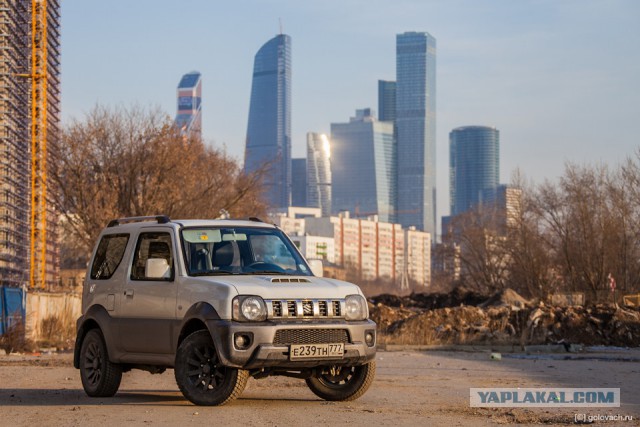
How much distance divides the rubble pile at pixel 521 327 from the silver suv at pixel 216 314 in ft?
69.6

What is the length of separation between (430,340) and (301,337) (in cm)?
2658

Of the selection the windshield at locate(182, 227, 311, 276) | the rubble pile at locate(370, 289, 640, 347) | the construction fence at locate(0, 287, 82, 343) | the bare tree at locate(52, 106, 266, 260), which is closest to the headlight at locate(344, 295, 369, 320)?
the windshield at locate(182, 227, 311, 276)

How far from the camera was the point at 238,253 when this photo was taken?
40.9ft

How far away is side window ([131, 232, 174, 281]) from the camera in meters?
12.2

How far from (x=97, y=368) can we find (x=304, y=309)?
10.5 feet

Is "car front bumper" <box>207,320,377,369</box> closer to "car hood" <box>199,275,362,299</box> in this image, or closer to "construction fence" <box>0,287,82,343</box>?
"car hood" <box>199,275,362,299</box>

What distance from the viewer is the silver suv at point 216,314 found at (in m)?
11.2

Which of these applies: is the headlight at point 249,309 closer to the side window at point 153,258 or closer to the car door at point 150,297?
the car door at point 150,297

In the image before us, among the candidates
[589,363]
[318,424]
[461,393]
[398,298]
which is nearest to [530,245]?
[398,298]

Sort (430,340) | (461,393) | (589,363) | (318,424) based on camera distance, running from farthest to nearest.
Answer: (430,340) < (589,363) < (461,393) < (318,424)

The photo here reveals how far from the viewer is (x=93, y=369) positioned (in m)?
13.3

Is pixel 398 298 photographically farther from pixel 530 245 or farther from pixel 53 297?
pixel 53 297

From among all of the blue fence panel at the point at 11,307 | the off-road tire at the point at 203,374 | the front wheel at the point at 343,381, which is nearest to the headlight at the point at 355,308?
the front wheel at the point at 343,381

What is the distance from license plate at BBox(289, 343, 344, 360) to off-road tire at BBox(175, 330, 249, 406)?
0.57 m
